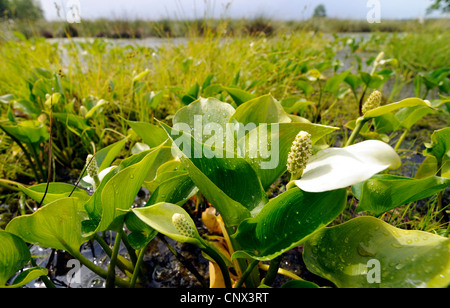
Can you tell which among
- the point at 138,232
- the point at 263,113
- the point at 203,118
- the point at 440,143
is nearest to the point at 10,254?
the point at 138,232

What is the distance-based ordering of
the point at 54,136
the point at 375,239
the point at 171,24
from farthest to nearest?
the point at 171,24
the point at 54,136
the point at 375,239

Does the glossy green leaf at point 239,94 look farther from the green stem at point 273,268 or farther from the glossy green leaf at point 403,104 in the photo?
the green stem at point 273,268

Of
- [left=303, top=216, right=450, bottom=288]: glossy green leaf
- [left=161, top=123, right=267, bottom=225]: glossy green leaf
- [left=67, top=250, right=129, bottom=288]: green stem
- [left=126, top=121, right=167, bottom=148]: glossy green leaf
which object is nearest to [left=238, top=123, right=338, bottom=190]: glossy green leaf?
[left=161, top=123, right=267, bottom=225]: glossy green leaf

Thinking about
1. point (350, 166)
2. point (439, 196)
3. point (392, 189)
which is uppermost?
point (350, 166)

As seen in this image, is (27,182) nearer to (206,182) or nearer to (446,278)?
(206,182)

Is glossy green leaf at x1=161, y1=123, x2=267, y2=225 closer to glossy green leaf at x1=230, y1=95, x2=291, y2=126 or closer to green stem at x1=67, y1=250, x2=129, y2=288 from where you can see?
glossy green leaf at x1=230, y1=95, x2=291, y2=126

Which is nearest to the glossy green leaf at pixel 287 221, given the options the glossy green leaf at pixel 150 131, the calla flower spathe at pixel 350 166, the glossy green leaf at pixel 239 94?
the calla flower spathe at pixel 350 166

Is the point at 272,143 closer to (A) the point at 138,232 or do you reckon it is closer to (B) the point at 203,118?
(B) the point at 203,118
